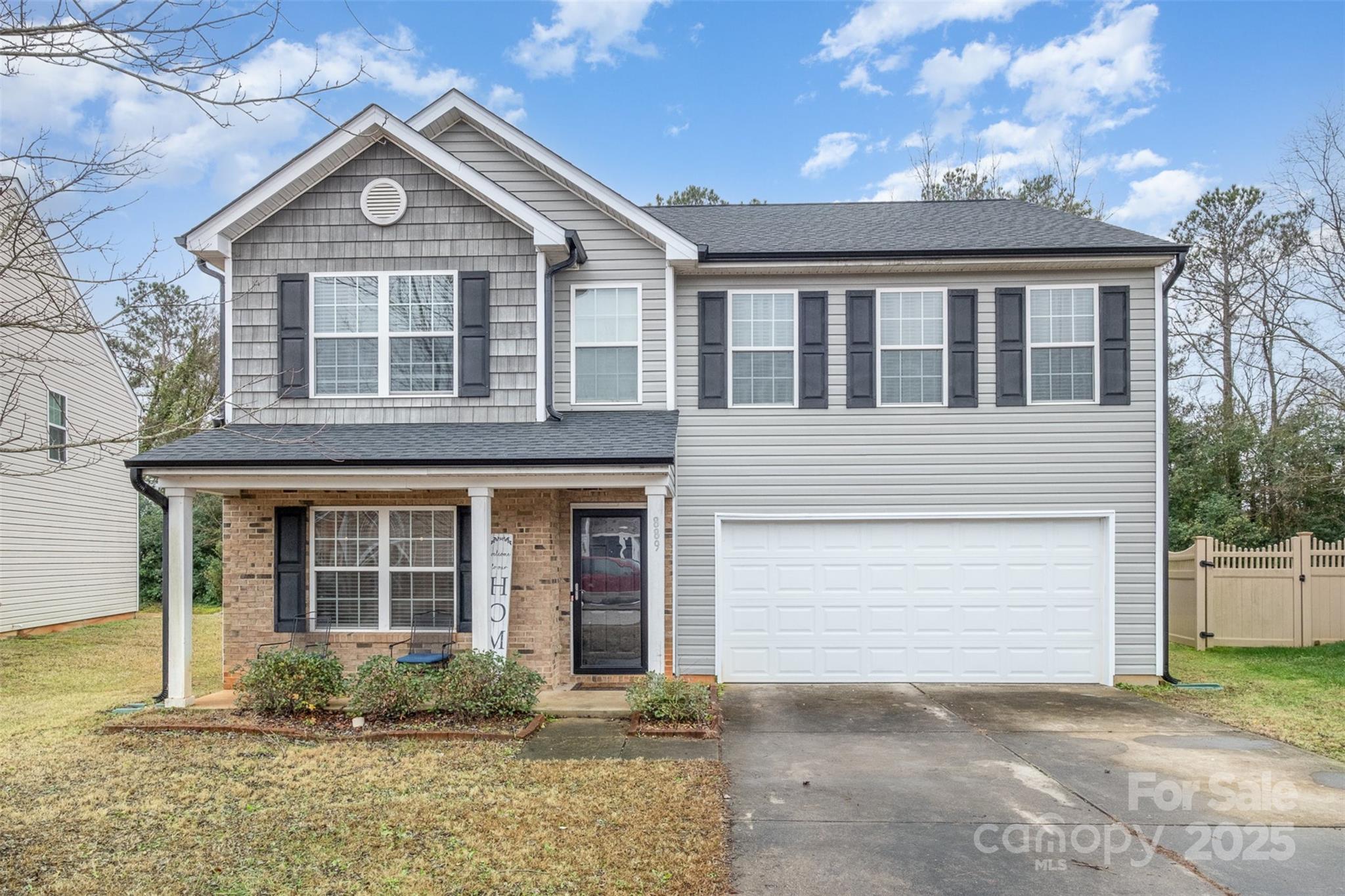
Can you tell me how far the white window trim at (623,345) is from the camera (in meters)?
10.2

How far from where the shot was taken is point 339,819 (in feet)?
18.6

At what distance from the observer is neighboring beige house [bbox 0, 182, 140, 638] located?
574 inches

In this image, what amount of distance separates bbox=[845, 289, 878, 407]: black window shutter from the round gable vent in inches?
216

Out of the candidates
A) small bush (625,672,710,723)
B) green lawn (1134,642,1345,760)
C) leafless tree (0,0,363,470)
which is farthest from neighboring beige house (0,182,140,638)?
green lawn (1134,642,1345,760)

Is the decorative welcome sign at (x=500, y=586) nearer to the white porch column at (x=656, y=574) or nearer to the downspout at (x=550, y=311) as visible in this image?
the downspout at (x=550, y=311)

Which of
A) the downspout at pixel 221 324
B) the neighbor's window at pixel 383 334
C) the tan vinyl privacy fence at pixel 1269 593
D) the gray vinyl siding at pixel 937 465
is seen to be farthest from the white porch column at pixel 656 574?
the tan vinyl privacy fence at pixel 1269 593

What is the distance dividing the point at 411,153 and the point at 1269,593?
13.5 metres

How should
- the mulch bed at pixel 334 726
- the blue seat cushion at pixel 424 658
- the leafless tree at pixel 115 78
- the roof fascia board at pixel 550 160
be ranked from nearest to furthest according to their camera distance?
the leafless tree at pixel 115 78
the mulch bed at pixel 334 726
the blue seat cushion at pixel 424 658
the roof fascia board at pixel 550 160

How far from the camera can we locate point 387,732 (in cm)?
775

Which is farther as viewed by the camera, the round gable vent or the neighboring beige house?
the neighboring beige house

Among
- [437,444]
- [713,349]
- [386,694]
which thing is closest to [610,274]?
[713,349]

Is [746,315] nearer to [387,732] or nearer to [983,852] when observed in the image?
[387,732]

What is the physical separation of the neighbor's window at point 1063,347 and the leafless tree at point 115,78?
338 inches

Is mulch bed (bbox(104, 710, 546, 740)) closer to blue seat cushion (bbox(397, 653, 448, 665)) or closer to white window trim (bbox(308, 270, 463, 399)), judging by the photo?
blue seat cushion (bbox(397, 653, 448, 665))
